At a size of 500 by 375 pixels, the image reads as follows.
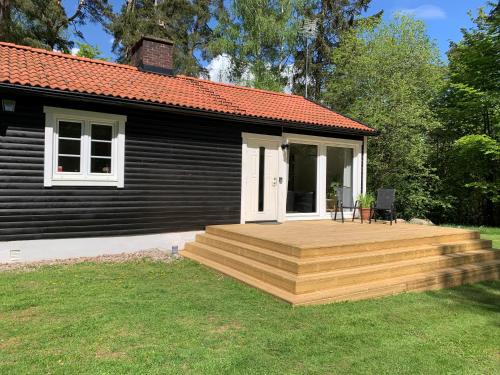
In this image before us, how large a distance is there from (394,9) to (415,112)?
9190 millimetres

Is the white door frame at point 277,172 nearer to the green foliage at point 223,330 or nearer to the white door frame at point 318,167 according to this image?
the white door frame at point 318,167

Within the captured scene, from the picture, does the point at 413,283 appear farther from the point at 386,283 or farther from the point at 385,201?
the point at 385,201

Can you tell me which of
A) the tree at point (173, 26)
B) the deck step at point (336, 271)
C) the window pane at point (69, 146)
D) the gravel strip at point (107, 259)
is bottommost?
A: the gravel strip at point (107, 259)

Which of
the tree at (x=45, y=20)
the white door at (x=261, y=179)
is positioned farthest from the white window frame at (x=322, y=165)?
the tree at (x=45, y=20)

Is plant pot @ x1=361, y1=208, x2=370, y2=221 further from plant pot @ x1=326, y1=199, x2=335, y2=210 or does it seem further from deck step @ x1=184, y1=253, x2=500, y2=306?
deck step @ x1=184, y1=253, x2=500, y2=306

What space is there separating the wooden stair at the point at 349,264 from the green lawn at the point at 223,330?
0.80ft

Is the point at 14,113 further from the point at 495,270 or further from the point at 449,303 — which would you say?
the point at 495,270

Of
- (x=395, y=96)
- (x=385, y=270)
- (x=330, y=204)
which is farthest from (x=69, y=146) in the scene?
(x=395, y=96)

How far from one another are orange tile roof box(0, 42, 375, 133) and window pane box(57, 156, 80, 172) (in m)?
1.26

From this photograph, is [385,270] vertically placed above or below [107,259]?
above

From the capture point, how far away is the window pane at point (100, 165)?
7.71m

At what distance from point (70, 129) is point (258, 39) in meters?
16.3

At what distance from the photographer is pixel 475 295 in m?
5.48

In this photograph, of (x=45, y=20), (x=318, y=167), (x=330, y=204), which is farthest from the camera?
(x=45, y=20)
